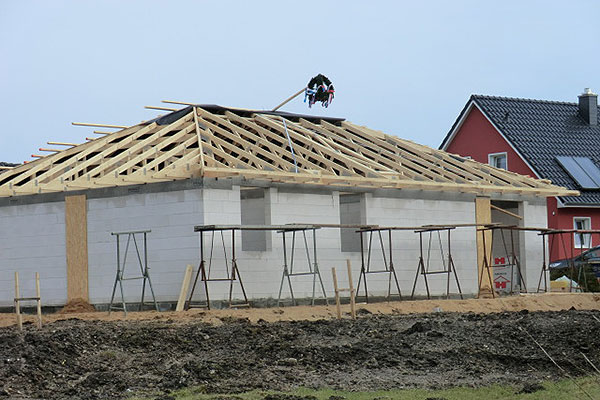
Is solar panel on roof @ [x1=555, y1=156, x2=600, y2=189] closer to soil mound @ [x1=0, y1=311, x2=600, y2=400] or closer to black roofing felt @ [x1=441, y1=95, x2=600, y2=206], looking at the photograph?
black roofing felt @ [x1=441, y1=95, x2=600, y2=206]

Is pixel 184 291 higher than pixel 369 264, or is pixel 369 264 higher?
pixel 369 264

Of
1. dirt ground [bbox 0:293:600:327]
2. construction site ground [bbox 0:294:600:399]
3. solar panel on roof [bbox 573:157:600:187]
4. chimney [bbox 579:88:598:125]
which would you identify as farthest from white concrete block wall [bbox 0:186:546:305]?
chimney [bbox 579:88:598:125]

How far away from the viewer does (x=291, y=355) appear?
45.7 feet

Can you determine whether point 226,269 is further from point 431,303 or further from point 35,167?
point 35,167

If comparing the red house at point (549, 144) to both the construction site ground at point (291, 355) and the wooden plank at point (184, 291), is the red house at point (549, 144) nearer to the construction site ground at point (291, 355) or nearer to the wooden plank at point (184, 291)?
the wooden plank at point (184, 291)

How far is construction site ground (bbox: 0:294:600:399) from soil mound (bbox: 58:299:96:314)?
3.71 m

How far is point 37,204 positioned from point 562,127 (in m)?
21.8

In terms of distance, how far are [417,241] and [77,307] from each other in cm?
756

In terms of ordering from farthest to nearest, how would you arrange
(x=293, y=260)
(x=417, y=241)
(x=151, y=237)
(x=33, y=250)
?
(x=417, y=241)
(x=33, y=250)
(x=293, y=260)
(x=151, y=237)

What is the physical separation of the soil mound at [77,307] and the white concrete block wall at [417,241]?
5.88 meters

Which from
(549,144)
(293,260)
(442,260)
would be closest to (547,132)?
(549,144)

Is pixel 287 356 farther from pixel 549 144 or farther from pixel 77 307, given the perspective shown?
pixel 549 144

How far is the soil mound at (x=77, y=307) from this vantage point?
70.2 ft

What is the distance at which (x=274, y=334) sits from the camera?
50.8 feet
